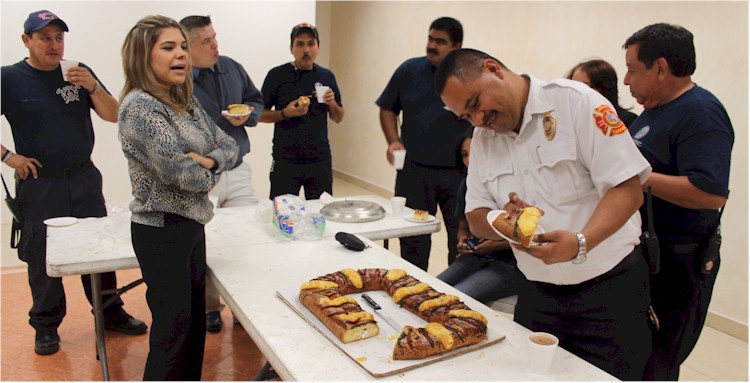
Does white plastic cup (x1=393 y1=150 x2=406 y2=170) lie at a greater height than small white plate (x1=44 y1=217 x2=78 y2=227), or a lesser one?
greater

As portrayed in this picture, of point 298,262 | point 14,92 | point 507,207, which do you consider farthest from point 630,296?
point 14,92

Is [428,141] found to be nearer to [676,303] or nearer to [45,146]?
[676,303]

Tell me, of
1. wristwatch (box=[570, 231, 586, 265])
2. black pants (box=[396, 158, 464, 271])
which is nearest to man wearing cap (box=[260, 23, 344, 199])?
black pants (box=[396, 158, 464, 271])

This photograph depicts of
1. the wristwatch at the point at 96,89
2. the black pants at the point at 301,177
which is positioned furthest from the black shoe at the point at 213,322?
the wristwatch at the point at 96,89

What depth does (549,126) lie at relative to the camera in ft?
5.12

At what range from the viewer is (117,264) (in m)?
2.09

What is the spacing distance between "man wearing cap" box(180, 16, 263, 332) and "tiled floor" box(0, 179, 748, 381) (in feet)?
1.00

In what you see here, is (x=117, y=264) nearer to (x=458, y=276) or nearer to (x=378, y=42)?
(x=458, y=276)

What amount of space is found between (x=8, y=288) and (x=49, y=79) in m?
Answer: 1.64

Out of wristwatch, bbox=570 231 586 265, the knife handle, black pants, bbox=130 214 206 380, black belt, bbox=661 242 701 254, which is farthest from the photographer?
black belt, bbox=661 242 701 254

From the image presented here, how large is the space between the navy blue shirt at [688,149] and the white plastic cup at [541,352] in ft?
3.04

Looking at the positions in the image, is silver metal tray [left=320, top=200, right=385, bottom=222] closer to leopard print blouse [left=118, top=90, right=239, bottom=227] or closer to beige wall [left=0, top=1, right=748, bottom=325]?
leopard print blouse [left=118, top=90, right=239, bottom=227]

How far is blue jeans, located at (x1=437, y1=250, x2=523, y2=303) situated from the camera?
2.34 m

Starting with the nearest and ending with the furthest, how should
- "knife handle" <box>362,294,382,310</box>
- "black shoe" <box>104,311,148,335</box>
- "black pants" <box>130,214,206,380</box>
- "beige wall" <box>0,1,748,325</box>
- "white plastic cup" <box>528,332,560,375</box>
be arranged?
"white plastic cup" <box>528,332,560,375</box>, "knife handle" <box>362,294,382,310</box>, "black pants" <box>130,214,206,380</box>, "black shoe" <box>104,311,148,335</box>, "beige wall" <box>0,1,748,325</box>
